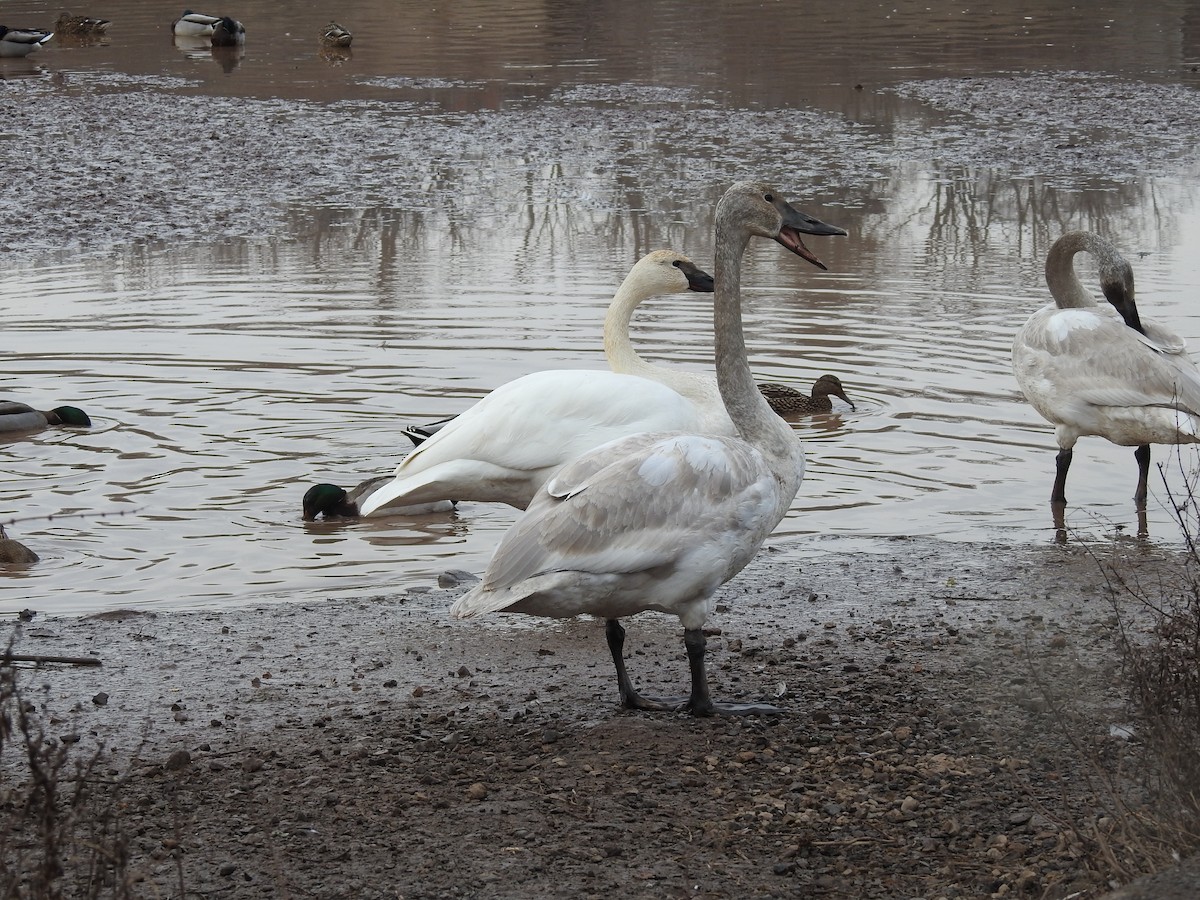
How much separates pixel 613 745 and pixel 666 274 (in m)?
3.69

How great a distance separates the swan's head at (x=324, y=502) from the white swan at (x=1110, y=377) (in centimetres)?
350

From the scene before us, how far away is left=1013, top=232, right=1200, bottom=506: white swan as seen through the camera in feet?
25.6

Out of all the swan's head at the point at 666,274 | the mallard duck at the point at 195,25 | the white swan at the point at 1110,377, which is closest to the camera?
the white swan at the point at 1110,377

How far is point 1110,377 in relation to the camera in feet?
26.0

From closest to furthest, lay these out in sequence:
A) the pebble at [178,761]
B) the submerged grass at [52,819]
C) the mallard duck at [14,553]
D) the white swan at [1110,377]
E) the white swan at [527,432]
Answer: the submerged grass at [52,819]
the pebble at [178,761]
the white swan at [527,432]
the mallard duck at [14,553]
the white swan at [1110,377]

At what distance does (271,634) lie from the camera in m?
6.27

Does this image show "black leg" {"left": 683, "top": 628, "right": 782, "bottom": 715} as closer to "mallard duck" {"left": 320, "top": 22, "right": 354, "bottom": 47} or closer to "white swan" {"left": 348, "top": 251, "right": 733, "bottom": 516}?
"white swan" {"left": 348, "top": 251, "right": 733, "bottom": 516}

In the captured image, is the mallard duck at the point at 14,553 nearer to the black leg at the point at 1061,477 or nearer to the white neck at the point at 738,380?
the white neck at the point at 738,380

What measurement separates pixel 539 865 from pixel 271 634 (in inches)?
95.7

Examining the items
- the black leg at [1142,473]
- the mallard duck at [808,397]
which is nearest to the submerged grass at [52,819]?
the mallard duck at [808,397]

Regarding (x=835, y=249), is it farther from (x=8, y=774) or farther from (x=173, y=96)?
(x=173, y=96)

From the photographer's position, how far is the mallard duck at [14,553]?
712 centimetres

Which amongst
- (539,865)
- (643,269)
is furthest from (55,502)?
(539,865)

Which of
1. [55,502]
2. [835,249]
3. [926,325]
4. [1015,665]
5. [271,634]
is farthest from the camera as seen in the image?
[835,249]
